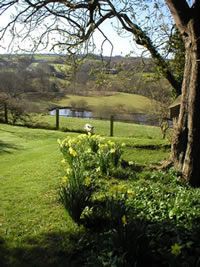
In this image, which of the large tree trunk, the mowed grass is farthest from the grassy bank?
the large tree trunk

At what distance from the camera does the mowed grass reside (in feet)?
9.34

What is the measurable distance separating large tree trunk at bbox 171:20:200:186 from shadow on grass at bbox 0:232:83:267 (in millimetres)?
3210

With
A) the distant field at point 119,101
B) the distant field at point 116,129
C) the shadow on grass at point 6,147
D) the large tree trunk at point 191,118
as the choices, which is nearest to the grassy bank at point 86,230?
the large tree trunk at point 191,118

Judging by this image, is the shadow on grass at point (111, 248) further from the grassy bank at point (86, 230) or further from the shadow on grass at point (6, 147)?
the shadow on grass at point (6, 147)

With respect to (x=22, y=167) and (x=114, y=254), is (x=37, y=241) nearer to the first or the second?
(x=114, y=254)

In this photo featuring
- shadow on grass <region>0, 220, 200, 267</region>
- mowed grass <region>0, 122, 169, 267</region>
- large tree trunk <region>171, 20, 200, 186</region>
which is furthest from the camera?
large tree trunk <region>171, 20, 200, 186</region>

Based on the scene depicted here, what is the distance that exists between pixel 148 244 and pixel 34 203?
257 cm

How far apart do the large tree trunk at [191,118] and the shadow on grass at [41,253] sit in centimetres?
321

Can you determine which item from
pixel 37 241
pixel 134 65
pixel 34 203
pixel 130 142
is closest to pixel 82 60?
pixel 134 65

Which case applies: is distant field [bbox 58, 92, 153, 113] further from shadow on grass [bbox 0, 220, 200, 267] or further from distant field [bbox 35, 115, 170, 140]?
shadow on grass [bbox 0, 220, 200, 267]

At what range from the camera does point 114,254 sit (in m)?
2.55

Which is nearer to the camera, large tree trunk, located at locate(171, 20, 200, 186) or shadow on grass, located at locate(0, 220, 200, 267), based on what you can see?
shadow on grass, located at locate(0, 220, 200, 267)

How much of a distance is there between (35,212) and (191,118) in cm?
371

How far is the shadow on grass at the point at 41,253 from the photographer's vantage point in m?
2.69
